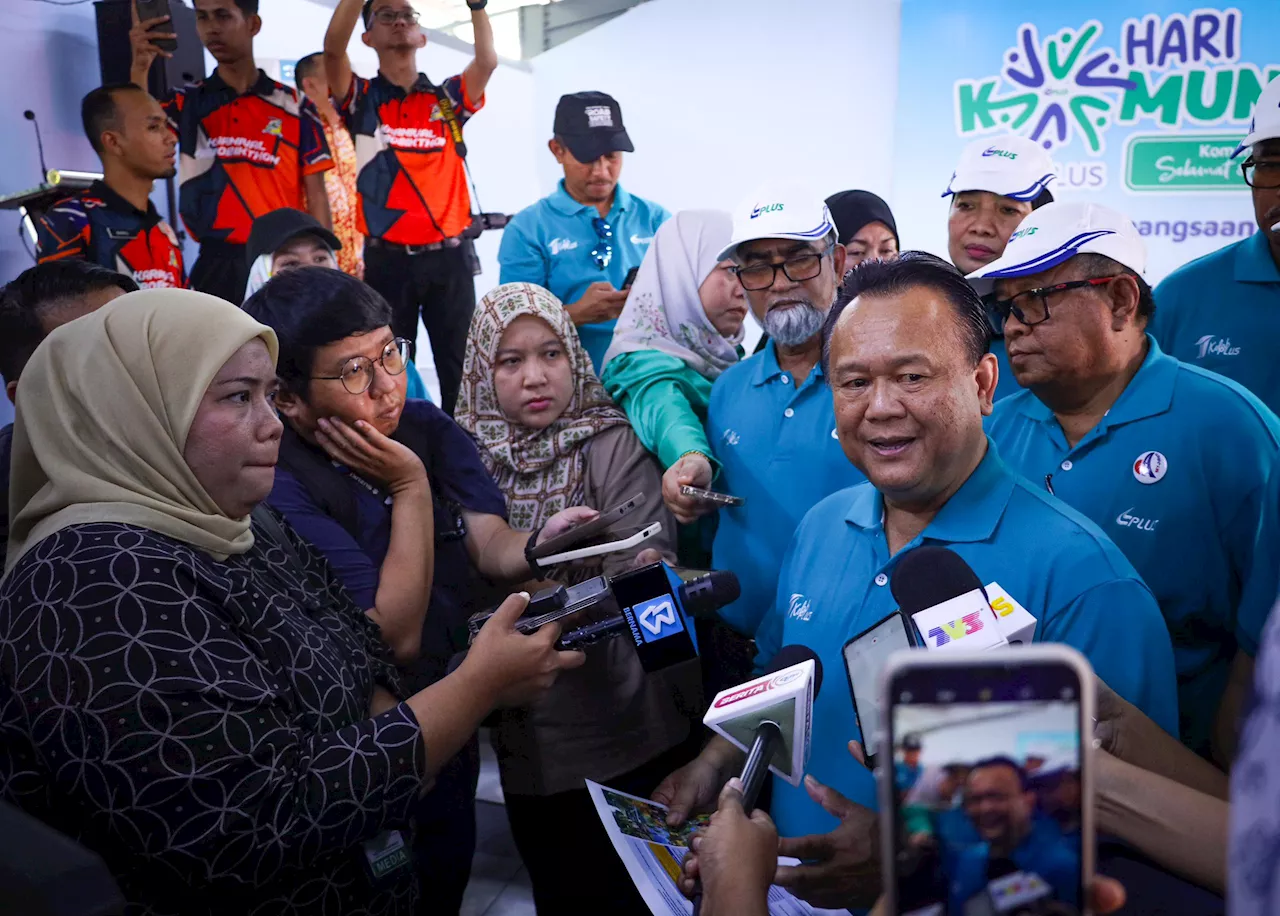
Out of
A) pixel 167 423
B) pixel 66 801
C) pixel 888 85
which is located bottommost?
pixel 66 801

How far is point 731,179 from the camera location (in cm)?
583

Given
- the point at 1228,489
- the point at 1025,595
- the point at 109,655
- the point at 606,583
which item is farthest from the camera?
the point at 1228,489

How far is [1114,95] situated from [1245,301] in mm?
3264

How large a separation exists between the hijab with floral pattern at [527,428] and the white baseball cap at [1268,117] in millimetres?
1720

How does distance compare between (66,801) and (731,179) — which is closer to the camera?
(66,801)

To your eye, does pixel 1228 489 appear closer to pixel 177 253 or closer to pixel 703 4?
pixel 177 253

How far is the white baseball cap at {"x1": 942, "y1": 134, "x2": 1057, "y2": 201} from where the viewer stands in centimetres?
295

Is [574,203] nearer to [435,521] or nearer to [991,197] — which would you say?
[991,197]

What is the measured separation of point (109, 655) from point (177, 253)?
3683mm

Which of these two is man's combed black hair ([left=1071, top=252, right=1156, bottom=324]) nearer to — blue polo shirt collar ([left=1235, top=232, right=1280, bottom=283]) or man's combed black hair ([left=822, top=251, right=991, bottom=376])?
man's combed black hair ([left=822, top=251, right=991, bottom=376])

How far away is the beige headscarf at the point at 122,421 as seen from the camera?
1232mm

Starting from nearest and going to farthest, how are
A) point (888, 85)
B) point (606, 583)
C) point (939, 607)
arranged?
point (939, 607)
point (606, 583)
point (888, 85)

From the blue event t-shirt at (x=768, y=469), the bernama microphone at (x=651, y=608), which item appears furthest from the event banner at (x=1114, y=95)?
the bernama microphone at (x=651, y=608)

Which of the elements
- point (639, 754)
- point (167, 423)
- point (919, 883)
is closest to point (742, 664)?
point (639, 754)
